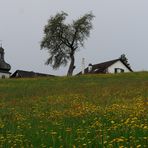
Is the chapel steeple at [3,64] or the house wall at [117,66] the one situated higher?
the chapel steeple at [3,64]

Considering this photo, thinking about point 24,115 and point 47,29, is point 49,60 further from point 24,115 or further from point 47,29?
point 24,115

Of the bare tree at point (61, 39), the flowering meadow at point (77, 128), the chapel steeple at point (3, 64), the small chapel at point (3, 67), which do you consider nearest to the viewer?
the flowering meadow at point (77, 128)

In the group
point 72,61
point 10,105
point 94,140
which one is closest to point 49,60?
point 72,61

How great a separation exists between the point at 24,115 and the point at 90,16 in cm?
8583

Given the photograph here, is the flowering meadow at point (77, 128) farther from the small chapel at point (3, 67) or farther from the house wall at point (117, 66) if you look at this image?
the small chapel at point (3, 67)

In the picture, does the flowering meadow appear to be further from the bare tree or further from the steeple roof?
the steeple roof

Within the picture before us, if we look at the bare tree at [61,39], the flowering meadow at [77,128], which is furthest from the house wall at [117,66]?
the flowering meadow at [77,128]

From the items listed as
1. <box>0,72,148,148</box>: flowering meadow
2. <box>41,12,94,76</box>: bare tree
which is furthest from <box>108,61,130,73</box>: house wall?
<box>0,72,148,148</box>: flowering meadow

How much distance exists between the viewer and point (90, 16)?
105 metres

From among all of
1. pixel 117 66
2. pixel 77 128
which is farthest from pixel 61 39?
pixel 77 128

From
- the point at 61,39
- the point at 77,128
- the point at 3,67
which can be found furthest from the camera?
the point at 3,67

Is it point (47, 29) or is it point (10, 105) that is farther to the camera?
point (47, 29)

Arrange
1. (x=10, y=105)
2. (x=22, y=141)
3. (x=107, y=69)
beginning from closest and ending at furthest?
(x=22, y=141) → (x=10, y=105) → (x=107, y=69)

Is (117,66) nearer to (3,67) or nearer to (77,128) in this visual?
(3,67)
